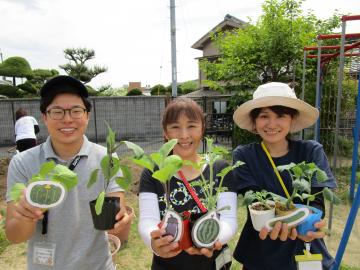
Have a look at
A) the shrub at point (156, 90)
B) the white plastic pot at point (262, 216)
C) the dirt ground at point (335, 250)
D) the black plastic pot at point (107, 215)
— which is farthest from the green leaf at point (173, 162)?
the shrub at point (156, 90)

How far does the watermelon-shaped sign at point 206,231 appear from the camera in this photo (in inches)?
42.6

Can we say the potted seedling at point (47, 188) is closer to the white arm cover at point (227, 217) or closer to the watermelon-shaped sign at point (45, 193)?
the watermelon-shaped sign at point (45, 193)

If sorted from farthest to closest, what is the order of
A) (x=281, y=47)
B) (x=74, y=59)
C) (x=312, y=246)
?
(x=74, y=59)
(x=281, y=47)
(x=312, y=246)

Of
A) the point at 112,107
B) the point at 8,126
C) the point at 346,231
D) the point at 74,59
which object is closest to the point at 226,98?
the point at 112,107

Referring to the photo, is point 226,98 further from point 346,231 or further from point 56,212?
point 56,212

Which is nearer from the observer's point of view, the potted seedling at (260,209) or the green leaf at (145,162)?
the green leaf at (145,162)

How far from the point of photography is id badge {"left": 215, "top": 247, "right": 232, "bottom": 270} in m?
1.30

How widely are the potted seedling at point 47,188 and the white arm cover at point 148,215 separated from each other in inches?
13.2

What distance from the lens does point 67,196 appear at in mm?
1334

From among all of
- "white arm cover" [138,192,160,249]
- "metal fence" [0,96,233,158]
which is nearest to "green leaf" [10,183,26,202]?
"white arm cover" [138,192,160,249]

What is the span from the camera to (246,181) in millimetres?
1422

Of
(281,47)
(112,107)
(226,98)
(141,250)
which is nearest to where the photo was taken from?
(141,250)

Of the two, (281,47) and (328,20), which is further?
(328,20)

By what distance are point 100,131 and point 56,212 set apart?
11774 mm
